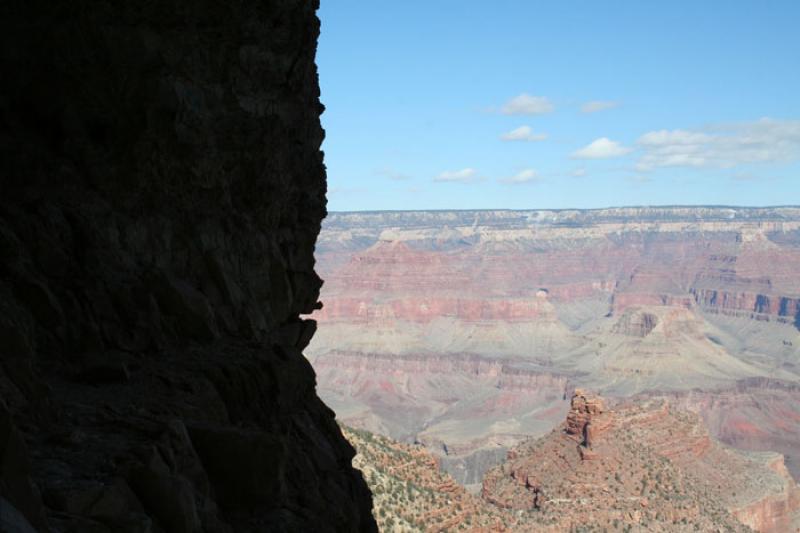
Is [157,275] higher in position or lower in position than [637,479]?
higher

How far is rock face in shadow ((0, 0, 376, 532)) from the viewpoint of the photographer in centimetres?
589

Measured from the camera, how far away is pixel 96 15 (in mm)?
8641

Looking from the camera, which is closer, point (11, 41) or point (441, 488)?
point (11, 41)

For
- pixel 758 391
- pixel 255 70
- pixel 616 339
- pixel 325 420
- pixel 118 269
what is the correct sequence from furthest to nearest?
pixel 616 339, pixel 758 391, pixel 325 420, pixel 255 70, pixel 118 269

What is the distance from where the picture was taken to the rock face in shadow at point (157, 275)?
5.89 m

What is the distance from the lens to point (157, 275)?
28.9 ft

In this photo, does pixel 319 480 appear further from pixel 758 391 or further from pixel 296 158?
pixel 758 391

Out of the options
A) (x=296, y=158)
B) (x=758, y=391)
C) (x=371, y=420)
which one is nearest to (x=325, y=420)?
(x=296, y=158)

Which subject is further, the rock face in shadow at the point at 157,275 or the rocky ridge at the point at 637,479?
the rocky ridge at the point at 637,479

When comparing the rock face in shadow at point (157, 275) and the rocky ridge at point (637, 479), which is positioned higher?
the rock face in shadow at point (157, 275)

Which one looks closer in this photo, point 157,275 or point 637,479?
point 157,275

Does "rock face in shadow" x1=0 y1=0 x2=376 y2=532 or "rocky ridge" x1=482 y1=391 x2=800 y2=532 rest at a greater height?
"rock face in shadow" x1=0 y1=0 x2=376 y2=532

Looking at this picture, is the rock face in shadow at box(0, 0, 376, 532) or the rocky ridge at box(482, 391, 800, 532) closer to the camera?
the rock face in shadow at box(0, 0, 376, 532)

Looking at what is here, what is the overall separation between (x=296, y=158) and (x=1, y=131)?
14.5 feet
